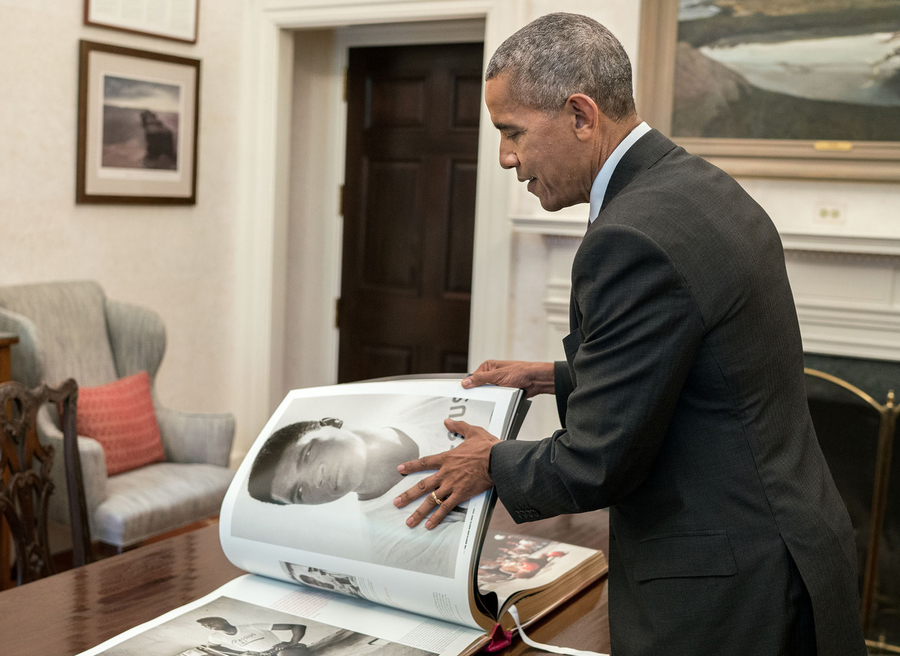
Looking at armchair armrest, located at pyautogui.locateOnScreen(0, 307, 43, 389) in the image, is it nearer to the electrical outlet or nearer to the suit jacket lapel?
the suit jacket lapel

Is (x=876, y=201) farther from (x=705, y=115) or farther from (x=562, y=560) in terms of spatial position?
(x=562, y=560)

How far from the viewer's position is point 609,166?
1.22 m

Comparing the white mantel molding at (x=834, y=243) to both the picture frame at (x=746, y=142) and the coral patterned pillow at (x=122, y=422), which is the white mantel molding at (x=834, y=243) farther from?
the coral patterned pillow at (x=122, y=422)

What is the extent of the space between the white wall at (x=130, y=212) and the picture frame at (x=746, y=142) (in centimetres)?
218

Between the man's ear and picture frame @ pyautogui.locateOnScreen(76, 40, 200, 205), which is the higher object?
picture frame @ pyautogui.locateOnScreen(76, 40, 200, 205)

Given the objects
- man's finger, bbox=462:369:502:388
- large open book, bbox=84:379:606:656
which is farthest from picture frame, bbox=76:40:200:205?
man's finger, bbox=462:369:502:388

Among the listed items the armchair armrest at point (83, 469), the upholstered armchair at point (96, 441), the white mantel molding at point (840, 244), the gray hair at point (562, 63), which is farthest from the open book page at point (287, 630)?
the white mantel molding at point (840, 244)

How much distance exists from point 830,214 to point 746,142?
418 millimetres

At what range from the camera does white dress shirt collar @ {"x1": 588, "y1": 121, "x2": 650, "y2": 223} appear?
3.99 feet

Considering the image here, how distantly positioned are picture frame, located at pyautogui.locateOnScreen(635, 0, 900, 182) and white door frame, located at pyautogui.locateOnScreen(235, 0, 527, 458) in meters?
0.91

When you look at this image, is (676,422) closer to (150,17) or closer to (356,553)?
(356,553)

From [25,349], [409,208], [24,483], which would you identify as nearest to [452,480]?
[24,483]

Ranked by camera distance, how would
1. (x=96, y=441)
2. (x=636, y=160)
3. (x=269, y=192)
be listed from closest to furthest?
(x=636, y=160) < (x=96, y=441) < (x=269, y=192)

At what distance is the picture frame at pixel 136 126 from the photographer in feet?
13.1
